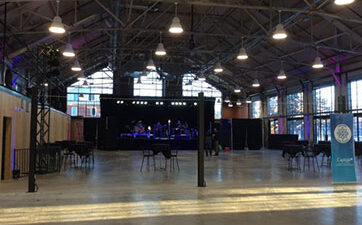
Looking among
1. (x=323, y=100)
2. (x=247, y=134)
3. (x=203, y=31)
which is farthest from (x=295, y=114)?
(x=203, y=31)

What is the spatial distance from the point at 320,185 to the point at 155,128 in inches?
613

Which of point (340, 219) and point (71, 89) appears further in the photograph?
point (71, 89)

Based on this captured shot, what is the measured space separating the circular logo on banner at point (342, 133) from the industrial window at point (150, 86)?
19.4 metres

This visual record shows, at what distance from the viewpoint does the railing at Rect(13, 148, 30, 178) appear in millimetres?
7902

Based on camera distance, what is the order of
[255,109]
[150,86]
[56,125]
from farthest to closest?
[255,109]
[150,86]
[56,125]

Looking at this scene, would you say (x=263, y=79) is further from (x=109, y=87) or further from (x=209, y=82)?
(x=109, y=87)

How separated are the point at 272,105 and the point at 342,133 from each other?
1734 centimetres

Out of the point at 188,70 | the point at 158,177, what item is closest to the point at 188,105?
the point at 188,70

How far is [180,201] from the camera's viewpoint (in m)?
5.22

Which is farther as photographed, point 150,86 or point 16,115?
point 150,86

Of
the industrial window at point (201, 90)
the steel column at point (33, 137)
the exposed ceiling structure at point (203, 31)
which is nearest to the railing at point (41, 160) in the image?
the steel column at point (33, 137)

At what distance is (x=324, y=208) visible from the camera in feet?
15.8

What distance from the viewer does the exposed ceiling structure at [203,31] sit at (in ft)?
35.0

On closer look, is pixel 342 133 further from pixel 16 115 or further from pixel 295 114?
pixel 295 114
